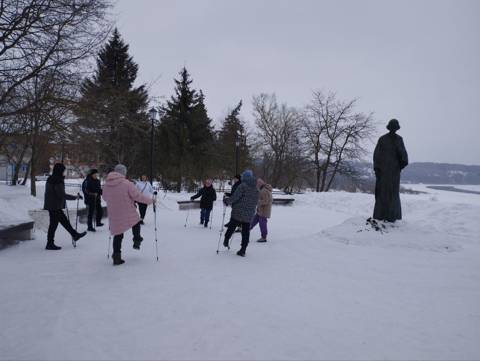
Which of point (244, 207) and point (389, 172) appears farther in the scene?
point (389, 172)

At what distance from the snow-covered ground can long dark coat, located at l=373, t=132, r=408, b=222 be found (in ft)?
3.03

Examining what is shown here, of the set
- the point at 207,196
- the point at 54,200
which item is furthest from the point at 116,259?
the point at 207,196

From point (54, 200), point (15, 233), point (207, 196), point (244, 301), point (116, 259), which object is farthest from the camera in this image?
point (207, 196)

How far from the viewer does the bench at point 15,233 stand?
7.17 meters

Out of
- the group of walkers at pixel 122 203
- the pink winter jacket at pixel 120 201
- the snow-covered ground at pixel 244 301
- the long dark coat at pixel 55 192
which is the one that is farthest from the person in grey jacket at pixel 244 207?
the long dark coat at pixel 55 192

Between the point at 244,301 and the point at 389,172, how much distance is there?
6.61 metres

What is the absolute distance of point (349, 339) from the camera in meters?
3.45

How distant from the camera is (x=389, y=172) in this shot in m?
9.26

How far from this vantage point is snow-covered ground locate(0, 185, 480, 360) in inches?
127

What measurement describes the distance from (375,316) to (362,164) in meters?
34.9

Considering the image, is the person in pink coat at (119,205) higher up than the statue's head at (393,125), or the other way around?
the statue's head at (393,125)

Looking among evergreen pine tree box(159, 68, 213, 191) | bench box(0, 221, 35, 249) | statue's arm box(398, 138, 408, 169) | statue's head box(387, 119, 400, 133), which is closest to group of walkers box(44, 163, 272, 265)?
bench box(0, 221, 35, 249)

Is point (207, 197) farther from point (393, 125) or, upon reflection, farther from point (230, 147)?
point (230, 147)

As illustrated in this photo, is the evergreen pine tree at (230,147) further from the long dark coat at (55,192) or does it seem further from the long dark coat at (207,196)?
the long dark coat at (55,192)
